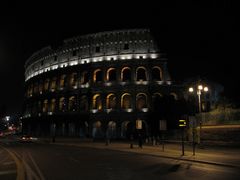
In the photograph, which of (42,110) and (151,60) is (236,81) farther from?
(42,110)

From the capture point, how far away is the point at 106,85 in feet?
199

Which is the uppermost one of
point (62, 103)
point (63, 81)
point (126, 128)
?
point (63, 81)

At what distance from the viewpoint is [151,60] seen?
6012 centimetres

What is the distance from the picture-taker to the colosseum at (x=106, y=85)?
58.9m

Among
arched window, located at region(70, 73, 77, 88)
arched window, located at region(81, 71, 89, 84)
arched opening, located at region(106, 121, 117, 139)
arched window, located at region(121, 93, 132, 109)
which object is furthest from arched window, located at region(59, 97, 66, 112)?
arched window, located at region(121, 93, 132, 109)

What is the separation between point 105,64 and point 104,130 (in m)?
12.8

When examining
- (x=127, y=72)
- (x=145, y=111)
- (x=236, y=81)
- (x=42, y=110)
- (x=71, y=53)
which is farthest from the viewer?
(x=42, y=110)

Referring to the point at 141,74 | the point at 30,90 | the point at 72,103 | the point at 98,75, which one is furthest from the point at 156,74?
the point at 30,90

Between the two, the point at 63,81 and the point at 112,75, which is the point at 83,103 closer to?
the point at 63,81

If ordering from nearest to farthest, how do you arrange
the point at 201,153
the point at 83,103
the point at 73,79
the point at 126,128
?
the point at 201,153 → the point at 126,128 → the point at 83,103 → the point at 73,79

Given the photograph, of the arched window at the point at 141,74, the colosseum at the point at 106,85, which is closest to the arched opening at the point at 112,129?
the colosseum at the point at 106,85

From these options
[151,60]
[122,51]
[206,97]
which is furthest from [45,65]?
[206,97]

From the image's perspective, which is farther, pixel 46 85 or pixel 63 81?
pixel 46 85

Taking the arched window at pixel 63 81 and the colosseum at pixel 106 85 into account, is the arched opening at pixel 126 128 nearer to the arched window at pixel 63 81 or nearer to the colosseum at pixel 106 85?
the colosseum at pixel 106 85
